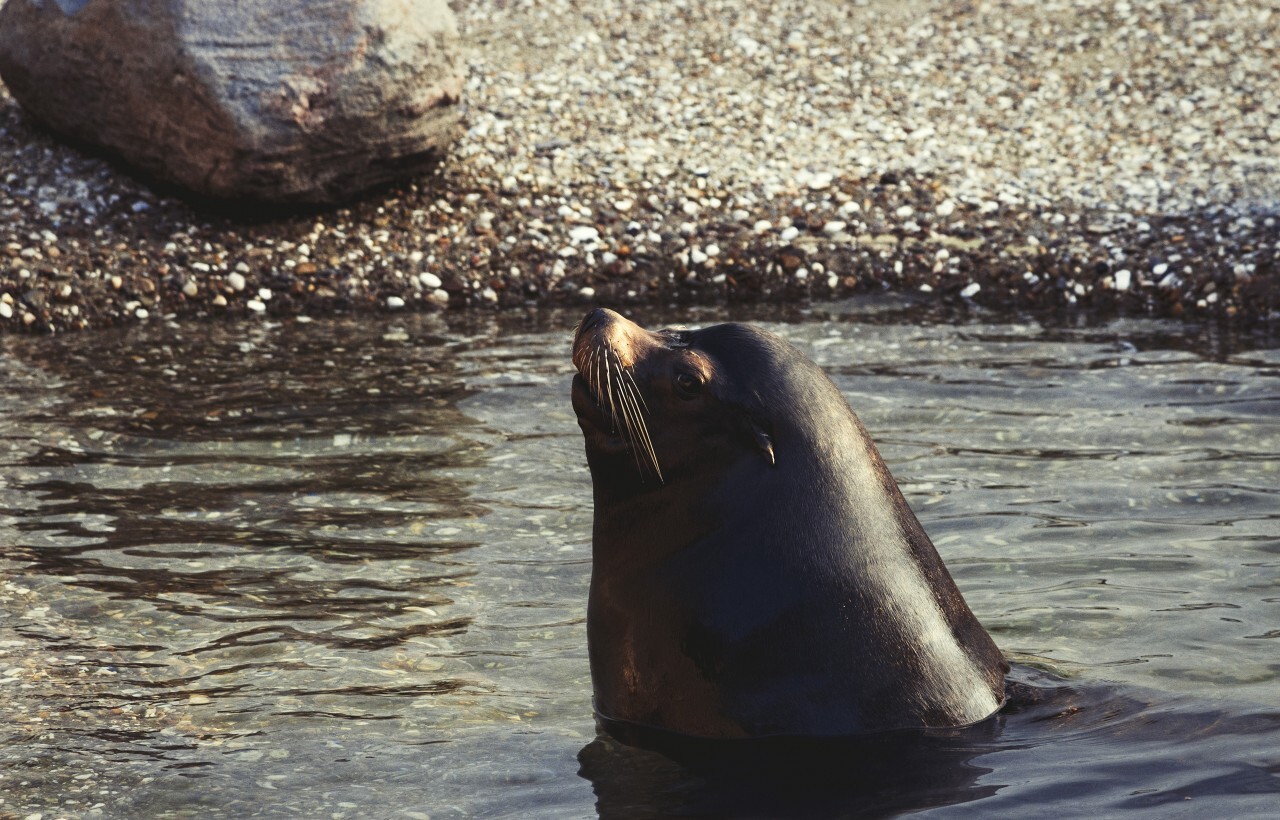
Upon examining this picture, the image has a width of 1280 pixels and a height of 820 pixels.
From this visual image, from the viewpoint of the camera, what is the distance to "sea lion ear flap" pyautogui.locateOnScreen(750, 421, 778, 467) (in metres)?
3.93

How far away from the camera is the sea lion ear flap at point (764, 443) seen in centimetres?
393

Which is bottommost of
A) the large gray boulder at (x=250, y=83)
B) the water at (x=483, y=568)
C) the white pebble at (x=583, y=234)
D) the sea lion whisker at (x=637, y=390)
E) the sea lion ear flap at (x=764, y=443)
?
the water at (x=483, y=568)

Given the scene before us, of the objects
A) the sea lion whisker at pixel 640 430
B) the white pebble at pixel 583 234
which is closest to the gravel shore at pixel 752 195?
the white pebble at pixel 583 234

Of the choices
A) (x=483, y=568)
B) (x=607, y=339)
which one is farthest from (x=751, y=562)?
(x=483, y=568)

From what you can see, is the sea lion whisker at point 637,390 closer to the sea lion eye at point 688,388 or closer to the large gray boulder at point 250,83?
the sea lion eye at point 688,388

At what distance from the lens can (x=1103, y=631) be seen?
514 centimetres

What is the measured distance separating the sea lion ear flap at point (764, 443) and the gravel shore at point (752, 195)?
6972 mm

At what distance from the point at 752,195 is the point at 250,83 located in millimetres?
3841

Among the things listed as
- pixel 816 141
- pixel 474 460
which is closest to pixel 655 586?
pixel 474 460

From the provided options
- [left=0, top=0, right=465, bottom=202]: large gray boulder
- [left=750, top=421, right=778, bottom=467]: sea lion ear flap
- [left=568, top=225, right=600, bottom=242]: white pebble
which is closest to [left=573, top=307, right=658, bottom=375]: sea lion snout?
[left=750, top=421, right=778, bottom=467]: sea lion ear flap

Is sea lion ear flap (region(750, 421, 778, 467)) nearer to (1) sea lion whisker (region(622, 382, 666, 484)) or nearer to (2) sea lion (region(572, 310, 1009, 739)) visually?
(2) sea lion (region(572, 310, 1009, 739))

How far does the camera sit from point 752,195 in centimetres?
1203

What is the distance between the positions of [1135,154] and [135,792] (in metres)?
11.0

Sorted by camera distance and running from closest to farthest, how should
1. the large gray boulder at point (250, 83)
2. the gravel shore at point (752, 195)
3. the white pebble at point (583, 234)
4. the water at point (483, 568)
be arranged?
the water at point (483, 568)
the large gray boulder at point (250, 83)
the gravel shore at point (752, 195)
the white pebble at point (583, 234)
